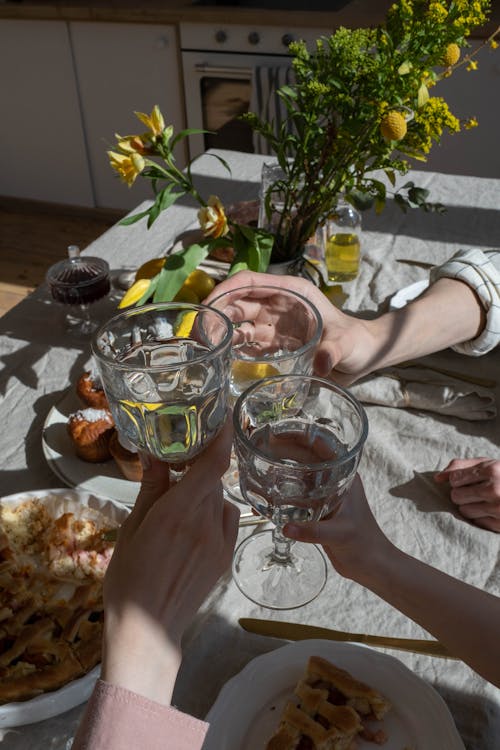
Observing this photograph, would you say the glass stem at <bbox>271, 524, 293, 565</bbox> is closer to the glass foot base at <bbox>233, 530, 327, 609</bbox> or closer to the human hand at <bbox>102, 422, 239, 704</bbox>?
the glass foot base at <bbox>233, 530, 327, 609</bbox>

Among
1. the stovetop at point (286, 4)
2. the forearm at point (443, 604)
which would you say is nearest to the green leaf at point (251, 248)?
the forearm at point (443, 604)

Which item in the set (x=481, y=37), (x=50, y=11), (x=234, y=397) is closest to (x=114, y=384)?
(x=234, y=397)

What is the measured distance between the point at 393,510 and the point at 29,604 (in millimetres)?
411

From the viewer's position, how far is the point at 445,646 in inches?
23.9

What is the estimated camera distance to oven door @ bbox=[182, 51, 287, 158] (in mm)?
2365

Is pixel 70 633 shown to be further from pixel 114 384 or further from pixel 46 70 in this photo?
pixel 46 70

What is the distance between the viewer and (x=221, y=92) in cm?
253

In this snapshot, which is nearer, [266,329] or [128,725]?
[128,725]

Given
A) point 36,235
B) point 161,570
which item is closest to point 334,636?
point 161,570

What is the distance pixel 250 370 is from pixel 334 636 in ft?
0.91

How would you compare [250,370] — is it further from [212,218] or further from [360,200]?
[360,200]

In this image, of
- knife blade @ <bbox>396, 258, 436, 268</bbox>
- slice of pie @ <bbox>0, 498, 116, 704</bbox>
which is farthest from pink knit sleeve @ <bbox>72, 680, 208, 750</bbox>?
knife blade @ <bbox>396, 258, 436, 268</bbox>

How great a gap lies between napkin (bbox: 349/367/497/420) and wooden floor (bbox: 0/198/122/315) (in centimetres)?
203

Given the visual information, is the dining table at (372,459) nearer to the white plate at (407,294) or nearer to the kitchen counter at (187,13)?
the white plate at (407,294)
